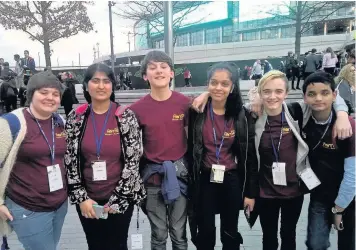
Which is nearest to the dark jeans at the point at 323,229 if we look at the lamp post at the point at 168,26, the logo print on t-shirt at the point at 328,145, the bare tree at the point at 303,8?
the logo print on t-shirt at the point at 328,145

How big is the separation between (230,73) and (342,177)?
126 centimetres

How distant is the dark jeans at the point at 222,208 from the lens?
2768 mm

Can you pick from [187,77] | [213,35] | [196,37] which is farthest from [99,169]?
[196,37]

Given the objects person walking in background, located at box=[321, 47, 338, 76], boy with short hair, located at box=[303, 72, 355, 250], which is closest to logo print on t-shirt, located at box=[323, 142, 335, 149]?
boy with short hair, located at box=[303, 72, 355, 250]

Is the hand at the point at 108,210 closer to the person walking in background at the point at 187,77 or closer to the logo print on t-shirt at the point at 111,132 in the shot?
the logo print on t-shirt at the point at 111,132

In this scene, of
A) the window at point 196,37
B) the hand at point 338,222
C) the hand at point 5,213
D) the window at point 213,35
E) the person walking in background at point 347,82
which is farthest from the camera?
the window at point 196,37

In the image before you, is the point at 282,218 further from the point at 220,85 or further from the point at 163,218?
the point at 220,85

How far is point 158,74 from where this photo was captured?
2742 millimetres

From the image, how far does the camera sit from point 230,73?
8.94ft

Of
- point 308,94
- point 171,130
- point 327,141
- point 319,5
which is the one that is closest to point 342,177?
point 327,141

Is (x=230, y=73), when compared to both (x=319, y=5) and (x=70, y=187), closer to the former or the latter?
(x=70, y=187)

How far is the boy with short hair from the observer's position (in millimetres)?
2611

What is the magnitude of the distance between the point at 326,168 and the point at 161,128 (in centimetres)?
141

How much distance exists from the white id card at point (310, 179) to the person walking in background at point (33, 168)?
6.42 ft
